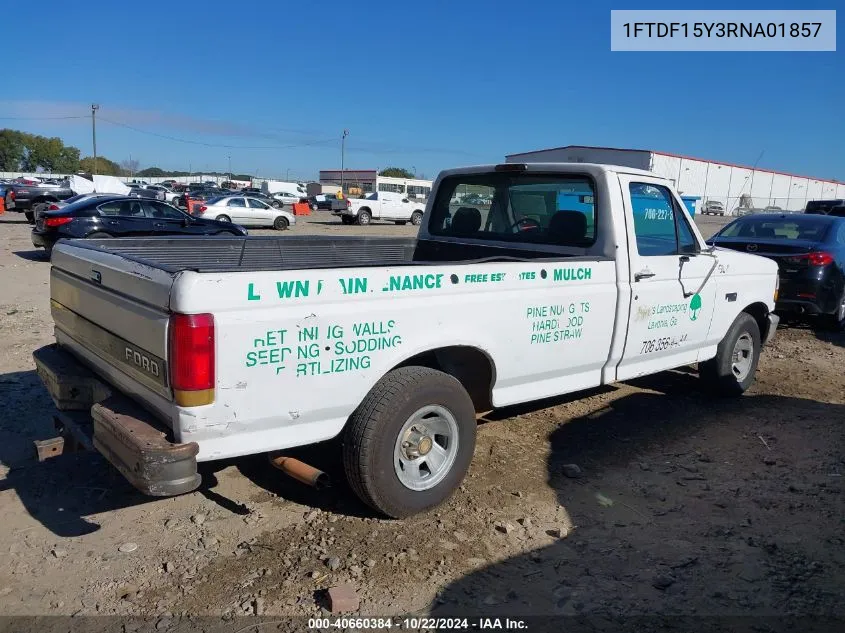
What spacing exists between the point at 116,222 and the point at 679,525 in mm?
14718

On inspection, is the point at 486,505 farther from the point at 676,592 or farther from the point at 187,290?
the point at 187,290

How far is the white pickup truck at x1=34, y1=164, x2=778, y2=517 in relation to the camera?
290cm

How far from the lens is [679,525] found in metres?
3.84

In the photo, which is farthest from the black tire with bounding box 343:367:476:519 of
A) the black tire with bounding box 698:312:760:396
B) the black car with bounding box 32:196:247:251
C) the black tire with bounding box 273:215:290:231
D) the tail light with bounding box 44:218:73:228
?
the black tire with bounding box 273:215:290:231

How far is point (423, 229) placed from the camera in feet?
19.4

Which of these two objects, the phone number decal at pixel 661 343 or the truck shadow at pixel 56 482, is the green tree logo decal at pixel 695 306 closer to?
the phone number decal at pixel 661 343

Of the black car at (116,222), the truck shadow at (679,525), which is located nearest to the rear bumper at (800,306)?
the truck shadow at (679,525)

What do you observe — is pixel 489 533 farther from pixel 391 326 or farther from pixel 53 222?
pixel 53 222

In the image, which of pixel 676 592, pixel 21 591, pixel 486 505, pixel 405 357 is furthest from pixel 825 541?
pixel 21 591

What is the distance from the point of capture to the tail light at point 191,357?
279cm

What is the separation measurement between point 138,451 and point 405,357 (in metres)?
1.33

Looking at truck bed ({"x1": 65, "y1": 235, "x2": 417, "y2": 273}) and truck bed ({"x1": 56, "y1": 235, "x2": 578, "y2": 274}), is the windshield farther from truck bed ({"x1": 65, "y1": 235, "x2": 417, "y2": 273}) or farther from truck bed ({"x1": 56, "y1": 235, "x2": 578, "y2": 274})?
truck bed ({"x1": 65, "y1": 235, "x2": 417, "y2": 273})

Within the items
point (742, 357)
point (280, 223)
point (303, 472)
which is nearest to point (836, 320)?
point (742, 357)

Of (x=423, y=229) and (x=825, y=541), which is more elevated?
(x=423, y=229)
